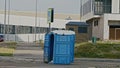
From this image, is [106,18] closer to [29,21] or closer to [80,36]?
[80,36]

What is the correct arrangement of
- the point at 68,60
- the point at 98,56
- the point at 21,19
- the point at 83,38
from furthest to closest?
1. the point at 21,19
2. the point at 83,38
3. the point at 98,56
4. the point at 68,60

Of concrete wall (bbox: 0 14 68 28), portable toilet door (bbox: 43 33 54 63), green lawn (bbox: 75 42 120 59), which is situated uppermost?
concrete wall (bbox: 0 14 68 28)

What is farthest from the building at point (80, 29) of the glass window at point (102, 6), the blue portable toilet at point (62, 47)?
the blue portable toilet at point (62, 47)

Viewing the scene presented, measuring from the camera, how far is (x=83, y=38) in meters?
68.8

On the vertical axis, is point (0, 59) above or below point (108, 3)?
below

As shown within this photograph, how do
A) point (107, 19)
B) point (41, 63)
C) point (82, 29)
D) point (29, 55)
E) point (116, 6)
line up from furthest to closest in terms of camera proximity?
point (116, 6)
point (107, 19)
point (82, 29)
point (29, 55)
point (41, 63)

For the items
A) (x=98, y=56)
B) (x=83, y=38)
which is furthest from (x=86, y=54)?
(x=83, y=38)

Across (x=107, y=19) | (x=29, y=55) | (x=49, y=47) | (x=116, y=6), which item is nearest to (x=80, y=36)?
(x=107, y=19)

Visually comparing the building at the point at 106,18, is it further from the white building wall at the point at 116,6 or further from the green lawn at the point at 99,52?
the green lawn at the point at 99,52

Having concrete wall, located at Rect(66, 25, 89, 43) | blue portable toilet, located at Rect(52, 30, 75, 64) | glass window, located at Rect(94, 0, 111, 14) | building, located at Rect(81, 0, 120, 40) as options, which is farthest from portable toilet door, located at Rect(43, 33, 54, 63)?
glass window, located at Rect(94, 0, 111, 14)

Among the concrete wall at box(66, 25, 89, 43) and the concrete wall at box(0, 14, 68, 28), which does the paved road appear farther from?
the concrete wall at box(0, 14, 68, 28)

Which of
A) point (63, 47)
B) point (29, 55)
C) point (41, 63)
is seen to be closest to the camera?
point (63, 47)

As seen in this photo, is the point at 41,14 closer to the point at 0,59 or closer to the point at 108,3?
the point at 108,3

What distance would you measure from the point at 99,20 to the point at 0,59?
5917 cm
